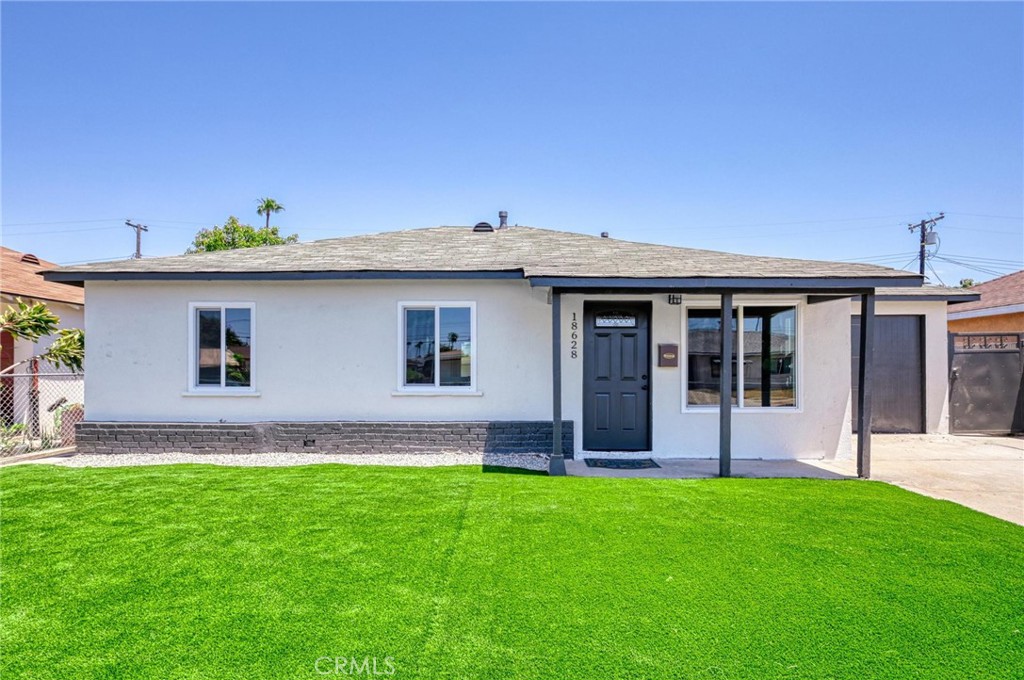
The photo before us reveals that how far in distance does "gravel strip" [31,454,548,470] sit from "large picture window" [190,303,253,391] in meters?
1.18

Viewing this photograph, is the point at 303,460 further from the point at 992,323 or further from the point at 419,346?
the point at 992,323

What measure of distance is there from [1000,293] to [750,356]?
523 inches

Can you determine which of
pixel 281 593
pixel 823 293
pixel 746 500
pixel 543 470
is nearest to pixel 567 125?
pixel 823 293

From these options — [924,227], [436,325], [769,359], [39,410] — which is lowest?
[39,410]

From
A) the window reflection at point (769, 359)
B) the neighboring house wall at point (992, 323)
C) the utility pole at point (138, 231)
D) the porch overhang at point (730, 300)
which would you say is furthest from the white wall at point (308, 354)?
the utility pole at point (138, 231)

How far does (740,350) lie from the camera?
8.31m

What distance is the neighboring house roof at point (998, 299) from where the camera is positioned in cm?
1372

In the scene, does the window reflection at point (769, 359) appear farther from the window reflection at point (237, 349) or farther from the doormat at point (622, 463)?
the window reflection at point (237, 349)

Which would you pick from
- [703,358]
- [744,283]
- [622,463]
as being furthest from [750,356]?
[622,463]

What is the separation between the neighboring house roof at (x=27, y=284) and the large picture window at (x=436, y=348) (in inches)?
366

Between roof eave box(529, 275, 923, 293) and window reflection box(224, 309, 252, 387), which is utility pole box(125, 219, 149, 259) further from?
roof eave box(529, 275, 923, 293)

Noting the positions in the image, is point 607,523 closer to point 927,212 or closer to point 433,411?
point 433,411

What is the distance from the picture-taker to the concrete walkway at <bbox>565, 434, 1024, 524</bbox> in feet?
20.3

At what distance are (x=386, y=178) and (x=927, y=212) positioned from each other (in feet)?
94.1
